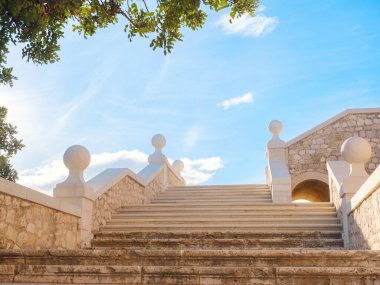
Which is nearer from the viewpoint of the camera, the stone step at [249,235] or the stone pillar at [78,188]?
the stone pillar at [78,188]

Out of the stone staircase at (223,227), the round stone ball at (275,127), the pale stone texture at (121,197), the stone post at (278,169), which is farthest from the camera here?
the round stone ball at (275,127)

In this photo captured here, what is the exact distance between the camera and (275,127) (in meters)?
13.1

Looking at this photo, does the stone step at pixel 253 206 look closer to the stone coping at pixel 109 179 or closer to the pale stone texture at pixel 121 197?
the pale stone texture at pixel 121 197

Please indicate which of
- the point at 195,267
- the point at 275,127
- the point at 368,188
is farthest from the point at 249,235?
the point at 275,127

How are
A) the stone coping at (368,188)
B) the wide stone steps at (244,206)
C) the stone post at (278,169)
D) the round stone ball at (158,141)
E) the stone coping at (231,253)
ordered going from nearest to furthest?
the stone coping at (231,253) → the stone coping at (368,188) → the wide stone steps at (244,206) → the stone post at (278,169) → the round stone ball at (158,141)

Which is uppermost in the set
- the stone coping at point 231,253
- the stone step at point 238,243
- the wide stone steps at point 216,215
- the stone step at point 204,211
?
the stone step at point 204,211

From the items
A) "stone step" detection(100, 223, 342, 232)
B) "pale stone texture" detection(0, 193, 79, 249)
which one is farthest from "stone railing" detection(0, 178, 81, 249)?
"stone step" detection(100, 223, 342, 232)

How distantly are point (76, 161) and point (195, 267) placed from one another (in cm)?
370

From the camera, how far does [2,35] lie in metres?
5.25

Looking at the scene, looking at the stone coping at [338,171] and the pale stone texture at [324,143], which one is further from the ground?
the pale stone texture at [324,143]

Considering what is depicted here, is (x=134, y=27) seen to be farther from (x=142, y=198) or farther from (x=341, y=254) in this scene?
(x=142, y=198)

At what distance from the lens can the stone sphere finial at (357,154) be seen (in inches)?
269

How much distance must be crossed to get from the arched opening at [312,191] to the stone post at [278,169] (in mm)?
1306

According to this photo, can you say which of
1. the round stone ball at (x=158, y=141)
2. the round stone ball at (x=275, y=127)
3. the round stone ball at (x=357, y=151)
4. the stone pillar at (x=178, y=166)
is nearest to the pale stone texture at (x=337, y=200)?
the round stone ball at (x=357, y=151)
